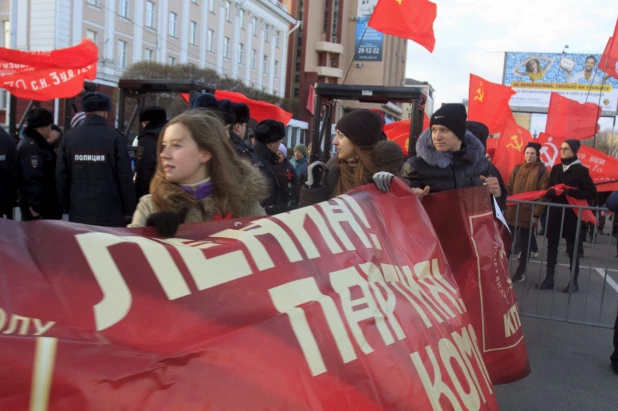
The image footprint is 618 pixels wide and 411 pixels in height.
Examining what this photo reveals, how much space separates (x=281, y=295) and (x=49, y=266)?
26.8 inches

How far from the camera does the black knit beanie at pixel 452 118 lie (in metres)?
3.96

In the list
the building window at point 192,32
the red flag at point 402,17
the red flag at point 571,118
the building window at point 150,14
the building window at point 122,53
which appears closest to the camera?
the red flag at point 402,17

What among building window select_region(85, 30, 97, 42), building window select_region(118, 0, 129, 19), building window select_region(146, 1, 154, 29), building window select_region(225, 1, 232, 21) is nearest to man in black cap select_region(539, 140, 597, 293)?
building window select_region(85, 30, 97, 42)

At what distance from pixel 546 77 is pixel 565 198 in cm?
2949

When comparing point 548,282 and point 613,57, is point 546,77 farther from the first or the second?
point 548,282

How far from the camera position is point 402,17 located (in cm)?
833

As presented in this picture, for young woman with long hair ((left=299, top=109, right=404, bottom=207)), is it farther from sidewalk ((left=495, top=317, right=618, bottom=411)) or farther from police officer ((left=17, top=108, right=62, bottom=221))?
police officer ((left=17, top=108, right=62, bottom=221))

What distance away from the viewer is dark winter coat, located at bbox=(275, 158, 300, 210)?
5.73 metres

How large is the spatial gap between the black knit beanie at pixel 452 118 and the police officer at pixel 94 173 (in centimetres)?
249

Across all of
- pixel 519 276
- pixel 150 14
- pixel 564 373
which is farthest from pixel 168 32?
pixel 564 373

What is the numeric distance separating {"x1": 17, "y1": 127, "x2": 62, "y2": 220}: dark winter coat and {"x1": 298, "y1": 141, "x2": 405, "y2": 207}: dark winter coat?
3.16 meters

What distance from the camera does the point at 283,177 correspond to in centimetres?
611

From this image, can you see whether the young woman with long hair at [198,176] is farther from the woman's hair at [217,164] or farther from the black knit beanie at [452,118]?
the black knit beanie at [452,118]

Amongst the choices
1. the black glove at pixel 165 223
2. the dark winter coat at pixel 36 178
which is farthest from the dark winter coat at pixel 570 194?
the black glove at pixel 165 223
